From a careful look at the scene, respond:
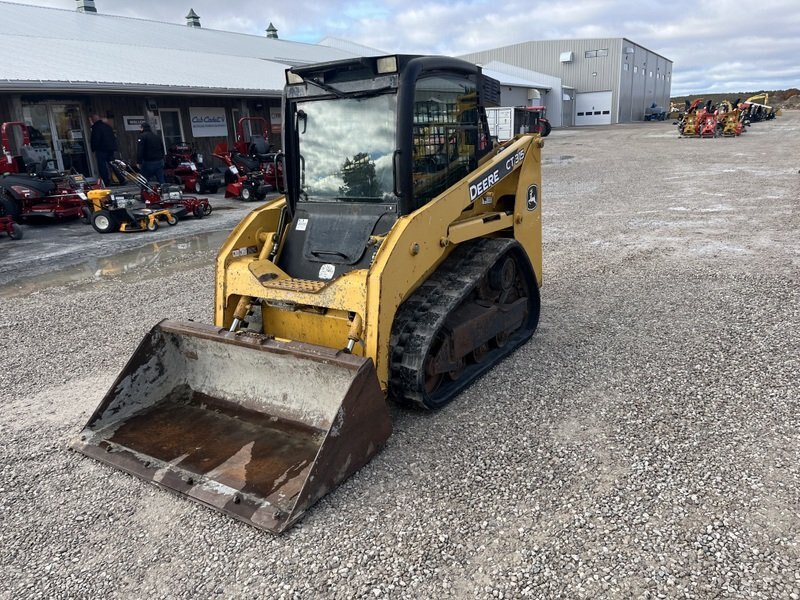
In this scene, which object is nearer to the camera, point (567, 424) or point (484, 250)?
point (567, 424)

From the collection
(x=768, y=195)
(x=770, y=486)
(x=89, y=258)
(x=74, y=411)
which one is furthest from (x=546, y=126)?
(x=768, y=195)

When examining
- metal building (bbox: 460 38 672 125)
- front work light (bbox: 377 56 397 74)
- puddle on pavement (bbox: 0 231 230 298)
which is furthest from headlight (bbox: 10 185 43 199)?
metal building (bbox: 460 38 672 125)

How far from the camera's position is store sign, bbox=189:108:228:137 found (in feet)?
60.6

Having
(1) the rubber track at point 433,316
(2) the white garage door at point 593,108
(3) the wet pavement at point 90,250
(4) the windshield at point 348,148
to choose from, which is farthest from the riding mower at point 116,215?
(2) the white garage door at point 593,108

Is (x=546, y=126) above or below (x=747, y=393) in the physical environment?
above

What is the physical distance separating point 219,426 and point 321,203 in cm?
182

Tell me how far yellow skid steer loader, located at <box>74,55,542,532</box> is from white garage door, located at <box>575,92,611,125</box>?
2020 inches

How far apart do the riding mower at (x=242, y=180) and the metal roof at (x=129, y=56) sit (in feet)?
6.45

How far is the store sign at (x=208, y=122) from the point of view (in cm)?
1848

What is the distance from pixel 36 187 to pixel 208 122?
25.1 ft

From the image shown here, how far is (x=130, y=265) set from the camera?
358 inches

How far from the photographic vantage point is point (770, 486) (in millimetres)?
3309

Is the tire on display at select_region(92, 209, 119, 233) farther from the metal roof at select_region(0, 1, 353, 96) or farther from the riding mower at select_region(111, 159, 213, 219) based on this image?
the metal roof at select_region(0, 1, 353, 96)

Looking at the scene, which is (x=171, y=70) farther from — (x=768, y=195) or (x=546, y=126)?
(x=768, y=195)
